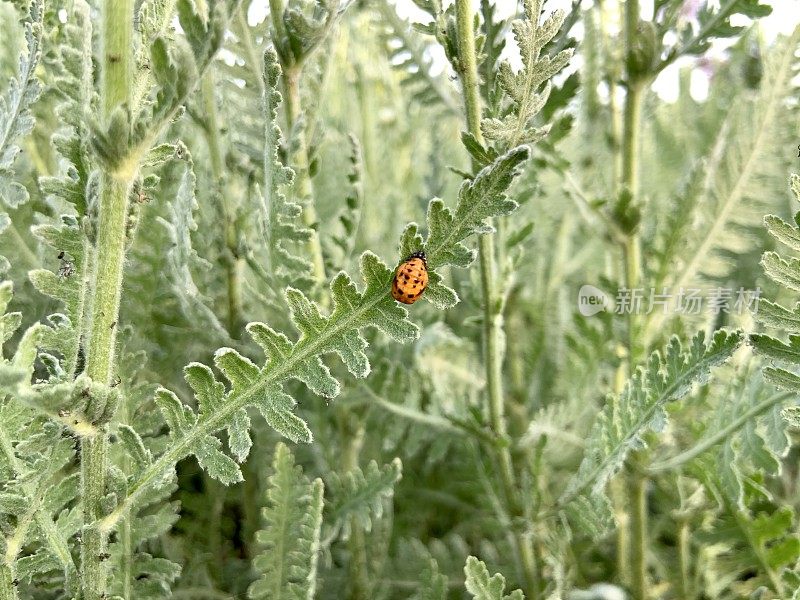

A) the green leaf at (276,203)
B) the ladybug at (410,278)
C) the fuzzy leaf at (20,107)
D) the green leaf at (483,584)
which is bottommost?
the green leaf at (483,584)

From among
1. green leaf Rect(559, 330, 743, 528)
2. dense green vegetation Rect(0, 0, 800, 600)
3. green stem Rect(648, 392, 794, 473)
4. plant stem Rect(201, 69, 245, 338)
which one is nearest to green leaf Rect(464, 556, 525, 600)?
dense green vegetation Rect(0, 0, 800, 600)

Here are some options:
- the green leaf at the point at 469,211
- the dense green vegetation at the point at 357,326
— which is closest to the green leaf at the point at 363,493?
the dense green vegetation at the point at 357,326

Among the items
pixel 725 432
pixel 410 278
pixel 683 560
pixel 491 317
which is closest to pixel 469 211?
pixel 410 278

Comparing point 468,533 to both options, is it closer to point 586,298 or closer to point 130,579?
point 586,298

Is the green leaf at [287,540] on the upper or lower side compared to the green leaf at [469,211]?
lower

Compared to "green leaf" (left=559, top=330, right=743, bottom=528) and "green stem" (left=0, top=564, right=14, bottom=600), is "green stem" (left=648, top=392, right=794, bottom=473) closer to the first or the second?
"green leaf" (left=559, top=330, right=743, bottom=528)

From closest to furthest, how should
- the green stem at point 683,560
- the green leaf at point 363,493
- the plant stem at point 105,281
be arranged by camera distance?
1. the plant stem at point 105,281
2. the green leaf at point 363,493
3. the green stem at point 683,560

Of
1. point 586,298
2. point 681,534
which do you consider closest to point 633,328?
point 586,298

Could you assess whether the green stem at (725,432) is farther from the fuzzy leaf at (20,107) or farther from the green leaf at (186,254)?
the fuzzy leaf at (20,107)

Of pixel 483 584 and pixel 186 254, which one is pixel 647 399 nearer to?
pixel 483 584
